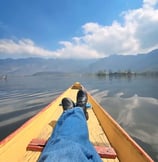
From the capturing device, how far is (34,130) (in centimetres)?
482

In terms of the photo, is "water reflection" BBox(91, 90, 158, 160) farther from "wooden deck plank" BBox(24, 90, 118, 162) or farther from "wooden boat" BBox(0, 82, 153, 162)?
"wooden boat" BBox(0, 82, 153, 162)

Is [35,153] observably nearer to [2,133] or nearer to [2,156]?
[2,156]

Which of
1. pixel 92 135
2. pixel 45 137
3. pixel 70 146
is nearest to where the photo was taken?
pixel 70 146

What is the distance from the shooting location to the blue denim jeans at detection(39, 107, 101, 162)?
1752mm

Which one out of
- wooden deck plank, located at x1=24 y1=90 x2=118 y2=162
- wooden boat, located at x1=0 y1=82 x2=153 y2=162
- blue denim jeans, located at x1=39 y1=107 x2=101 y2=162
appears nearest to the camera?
blue denim jeans, located at x1=39 y1=107 x2=101 y2=162

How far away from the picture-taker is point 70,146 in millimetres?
1923

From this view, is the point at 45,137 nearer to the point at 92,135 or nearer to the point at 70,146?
the point at 92,135

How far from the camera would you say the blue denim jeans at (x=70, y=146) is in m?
1.75

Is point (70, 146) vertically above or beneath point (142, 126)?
above

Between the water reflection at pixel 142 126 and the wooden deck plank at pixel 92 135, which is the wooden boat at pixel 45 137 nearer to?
the wooden deck plank at pixel 92 135

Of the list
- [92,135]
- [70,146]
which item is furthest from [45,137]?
[70,146]

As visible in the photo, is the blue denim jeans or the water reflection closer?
the blue denim jeans

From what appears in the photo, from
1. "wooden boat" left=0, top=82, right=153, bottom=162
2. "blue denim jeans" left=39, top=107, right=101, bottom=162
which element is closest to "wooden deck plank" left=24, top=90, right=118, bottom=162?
"wooden boat" left=0, top=82, right=153, bottom=162

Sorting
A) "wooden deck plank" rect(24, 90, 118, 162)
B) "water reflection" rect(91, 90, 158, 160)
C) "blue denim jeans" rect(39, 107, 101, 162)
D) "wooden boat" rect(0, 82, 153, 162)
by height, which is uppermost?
"blue denim jeans" rect(39, 107, 101, 162)
